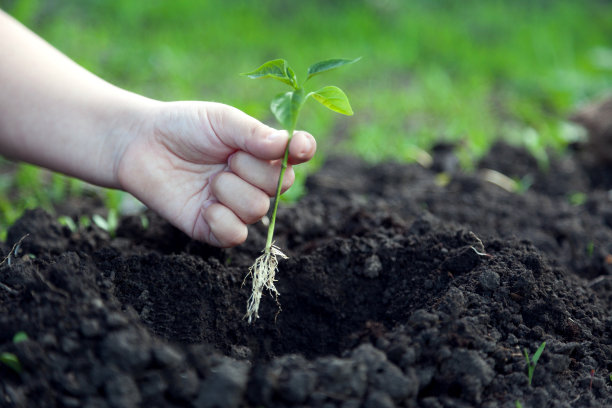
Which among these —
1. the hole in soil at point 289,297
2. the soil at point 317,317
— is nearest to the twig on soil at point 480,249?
the soil at point 317,317

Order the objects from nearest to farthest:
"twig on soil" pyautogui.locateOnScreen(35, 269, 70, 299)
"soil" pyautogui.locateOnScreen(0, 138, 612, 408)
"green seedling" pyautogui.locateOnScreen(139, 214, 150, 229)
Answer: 1. "soil" pyautogui.locateOnScreen(0, 138, 612, 408)
2. "twig on soil" pyautogui.locateOnScreen(35, 269, 70, 299)
3. "green seedling" pyautogui.locateOnScreen(139, 214, 150, 229)

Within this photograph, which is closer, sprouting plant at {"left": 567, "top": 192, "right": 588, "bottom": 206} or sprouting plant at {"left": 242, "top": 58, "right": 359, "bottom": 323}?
sprouting plant at {"left": 242, "top": 58, "right": 359, "bottom": 323}

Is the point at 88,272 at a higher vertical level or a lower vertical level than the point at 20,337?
higher

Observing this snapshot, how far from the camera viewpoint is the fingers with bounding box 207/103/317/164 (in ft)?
5.44

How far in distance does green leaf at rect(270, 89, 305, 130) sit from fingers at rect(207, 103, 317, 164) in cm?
10

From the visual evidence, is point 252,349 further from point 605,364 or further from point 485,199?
point 485,199

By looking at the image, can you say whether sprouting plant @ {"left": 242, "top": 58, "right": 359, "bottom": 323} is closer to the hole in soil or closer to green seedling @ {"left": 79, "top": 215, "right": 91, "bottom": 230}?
the hole in soil

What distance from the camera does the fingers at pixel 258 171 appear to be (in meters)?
1.80

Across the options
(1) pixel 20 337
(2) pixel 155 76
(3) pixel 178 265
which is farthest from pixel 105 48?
(1) pixel 20 337

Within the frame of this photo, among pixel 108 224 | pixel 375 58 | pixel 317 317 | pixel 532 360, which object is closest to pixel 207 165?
pixel 317 317

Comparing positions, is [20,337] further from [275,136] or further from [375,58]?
[375,58]

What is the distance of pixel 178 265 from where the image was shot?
1806 mm

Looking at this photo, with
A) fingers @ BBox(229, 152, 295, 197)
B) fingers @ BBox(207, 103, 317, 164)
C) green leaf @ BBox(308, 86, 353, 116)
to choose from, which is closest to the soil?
fingers @ BBox(229, 152, 295, 197)

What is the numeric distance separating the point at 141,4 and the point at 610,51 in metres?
4.61
